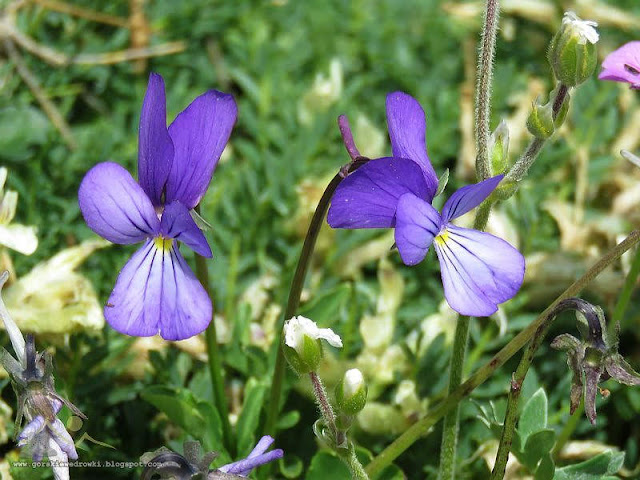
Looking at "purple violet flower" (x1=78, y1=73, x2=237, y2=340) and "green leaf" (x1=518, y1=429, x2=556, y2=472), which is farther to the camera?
"green leaf" (x1=518, y1=429, x2=556, y2=472)

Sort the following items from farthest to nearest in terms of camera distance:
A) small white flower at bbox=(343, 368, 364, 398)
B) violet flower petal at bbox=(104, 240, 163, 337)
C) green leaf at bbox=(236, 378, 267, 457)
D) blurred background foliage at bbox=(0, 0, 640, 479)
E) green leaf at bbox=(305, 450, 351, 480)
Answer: blurred background foliage at bbox=(0, 0, 640, 479), green leaf at bbox=(236, 378, 267, 457), green leaf at bbox=(305, 450, 351, 480), small white flower at bbox=(343, 368, 364, 398), violet flower petal at bbox=(104, 240, 163, 337)

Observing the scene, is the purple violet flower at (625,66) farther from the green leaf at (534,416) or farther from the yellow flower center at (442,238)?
the green leaf at (534,416)

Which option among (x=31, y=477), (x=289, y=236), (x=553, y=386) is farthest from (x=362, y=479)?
(x=289, y=236)

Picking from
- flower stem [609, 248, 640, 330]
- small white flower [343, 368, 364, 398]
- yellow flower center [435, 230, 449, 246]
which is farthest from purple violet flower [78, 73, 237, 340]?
Result: flower stem [609, 248, 640, 330]

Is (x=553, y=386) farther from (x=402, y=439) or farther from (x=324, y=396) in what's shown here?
(x=324, y=396)

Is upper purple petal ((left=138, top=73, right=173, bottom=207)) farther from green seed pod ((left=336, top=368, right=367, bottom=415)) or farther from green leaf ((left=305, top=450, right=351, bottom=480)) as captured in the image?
green leaf ((left=305, top=450, right=351, bottom=480))

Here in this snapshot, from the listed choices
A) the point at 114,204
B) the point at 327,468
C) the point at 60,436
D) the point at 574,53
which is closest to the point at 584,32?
the point at 574,53

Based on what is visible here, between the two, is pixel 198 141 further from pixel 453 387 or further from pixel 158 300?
pixel 453 387
